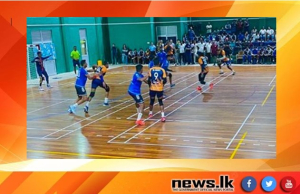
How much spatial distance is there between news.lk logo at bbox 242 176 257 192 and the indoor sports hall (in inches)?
16.8

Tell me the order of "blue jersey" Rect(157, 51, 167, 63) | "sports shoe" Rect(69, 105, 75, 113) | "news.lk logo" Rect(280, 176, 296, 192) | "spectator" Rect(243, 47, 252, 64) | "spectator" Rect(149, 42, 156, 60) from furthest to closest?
1. "spectator" Rect(243, 47, 252, 64)
2. "blue jersey" Rect(157, 51, 167, 63)
3. "spectator" Rect(149, 42, 156, 60)
4. "sports shoe" Rect(69, 105, 75, 113)
5. "news.lk logo" Rect(280, 176, 296, 192)

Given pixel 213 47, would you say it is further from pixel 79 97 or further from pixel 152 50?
pixel 79 97

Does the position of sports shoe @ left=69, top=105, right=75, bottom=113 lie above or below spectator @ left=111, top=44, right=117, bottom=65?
below

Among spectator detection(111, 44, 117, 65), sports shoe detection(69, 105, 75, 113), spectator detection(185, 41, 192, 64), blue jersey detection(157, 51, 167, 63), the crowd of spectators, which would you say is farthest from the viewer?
spectator detection(185, 41, 192, 64)

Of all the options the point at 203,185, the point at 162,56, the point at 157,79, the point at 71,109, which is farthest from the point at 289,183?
the point at 162,56

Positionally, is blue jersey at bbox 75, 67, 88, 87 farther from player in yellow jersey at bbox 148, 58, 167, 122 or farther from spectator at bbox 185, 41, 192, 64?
spectator at bbox 185, 41, 192, 64

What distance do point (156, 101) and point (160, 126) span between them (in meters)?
1.94

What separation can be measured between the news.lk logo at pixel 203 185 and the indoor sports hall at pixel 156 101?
Result: 0.57 metres

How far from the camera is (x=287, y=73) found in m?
3.65

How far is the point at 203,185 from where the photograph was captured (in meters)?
3.88

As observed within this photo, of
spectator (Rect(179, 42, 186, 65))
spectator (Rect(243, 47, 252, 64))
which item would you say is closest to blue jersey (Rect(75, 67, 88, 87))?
spectator (Rect(179, 42, 186, 65))

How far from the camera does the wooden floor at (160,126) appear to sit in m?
4.91

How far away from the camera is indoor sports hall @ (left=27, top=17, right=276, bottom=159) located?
16.2 feet

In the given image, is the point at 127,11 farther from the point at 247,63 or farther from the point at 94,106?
the point at 247,63
